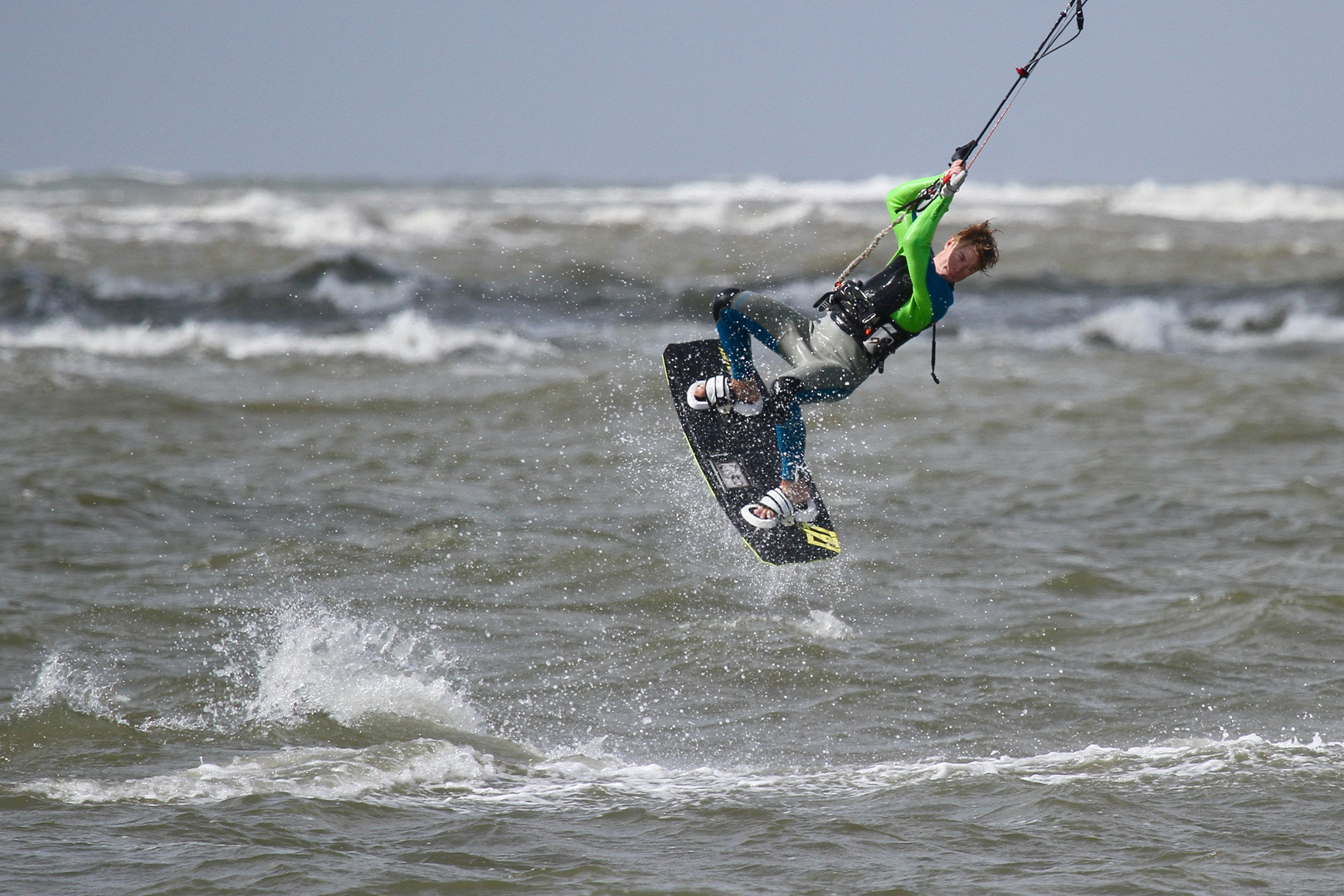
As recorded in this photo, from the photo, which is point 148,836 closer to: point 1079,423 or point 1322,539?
point 1322,539

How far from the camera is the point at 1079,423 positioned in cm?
1670

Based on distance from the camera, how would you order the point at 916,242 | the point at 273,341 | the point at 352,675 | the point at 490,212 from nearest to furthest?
the point at 916,242
the point at 352,675
the point at 273,341
the point at 490,212

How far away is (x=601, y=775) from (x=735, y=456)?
353 centimetres

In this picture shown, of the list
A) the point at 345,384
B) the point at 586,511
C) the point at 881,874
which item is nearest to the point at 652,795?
the point at 881,874

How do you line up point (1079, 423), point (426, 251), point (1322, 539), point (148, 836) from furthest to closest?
point (426, 251), point (1079, 423), point (1322, 539), point (148, 836)

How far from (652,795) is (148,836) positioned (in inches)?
96.6

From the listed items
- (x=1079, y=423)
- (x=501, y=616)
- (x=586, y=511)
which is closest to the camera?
(x=501, y=616)

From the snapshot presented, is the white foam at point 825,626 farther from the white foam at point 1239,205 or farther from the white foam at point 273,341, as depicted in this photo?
the white foam at point 1239,205

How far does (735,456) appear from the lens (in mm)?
10211

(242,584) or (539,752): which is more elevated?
(242,584)

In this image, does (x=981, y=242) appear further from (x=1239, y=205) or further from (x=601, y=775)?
(x=1239, y=205)

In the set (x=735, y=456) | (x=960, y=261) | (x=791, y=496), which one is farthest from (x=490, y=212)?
(x=960, y=261)

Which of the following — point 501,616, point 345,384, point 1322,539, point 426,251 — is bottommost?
point 1322,539

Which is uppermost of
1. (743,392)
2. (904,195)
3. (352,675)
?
(904,195)
